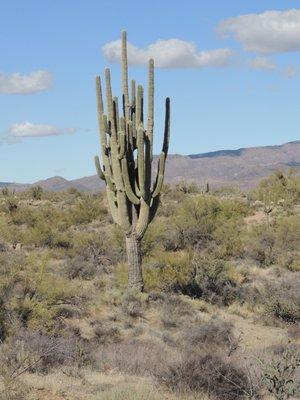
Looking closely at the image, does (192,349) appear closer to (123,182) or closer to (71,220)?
(123,182)

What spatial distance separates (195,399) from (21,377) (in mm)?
2391

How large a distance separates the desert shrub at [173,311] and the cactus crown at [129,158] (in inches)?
72.3

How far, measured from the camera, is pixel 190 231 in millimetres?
22125

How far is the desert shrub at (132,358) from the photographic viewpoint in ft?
30.2

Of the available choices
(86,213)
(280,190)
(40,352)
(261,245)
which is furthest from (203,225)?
(40,352)

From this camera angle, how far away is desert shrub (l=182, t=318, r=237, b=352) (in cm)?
1162

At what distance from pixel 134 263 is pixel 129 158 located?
273cm

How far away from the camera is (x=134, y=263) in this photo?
1490 cm

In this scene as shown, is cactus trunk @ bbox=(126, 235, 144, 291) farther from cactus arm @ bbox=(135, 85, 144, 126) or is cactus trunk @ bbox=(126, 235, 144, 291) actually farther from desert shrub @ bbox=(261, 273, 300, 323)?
desert shrub @ bbox=(261, 273, 300, 323)

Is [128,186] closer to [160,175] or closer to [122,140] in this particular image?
[160,175]

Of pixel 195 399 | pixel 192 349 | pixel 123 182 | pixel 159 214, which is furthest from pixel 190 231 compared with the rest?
pixel 195 399

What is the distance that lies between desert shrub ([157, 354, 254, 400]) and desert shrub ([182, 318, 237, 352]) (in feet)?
8.12

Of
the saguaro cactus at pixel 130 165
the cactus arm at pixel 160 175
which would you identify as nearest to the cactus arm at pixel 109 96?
the saguaro cactus at pixel 130 165

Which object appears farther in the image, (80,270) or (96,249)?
(96,249)
